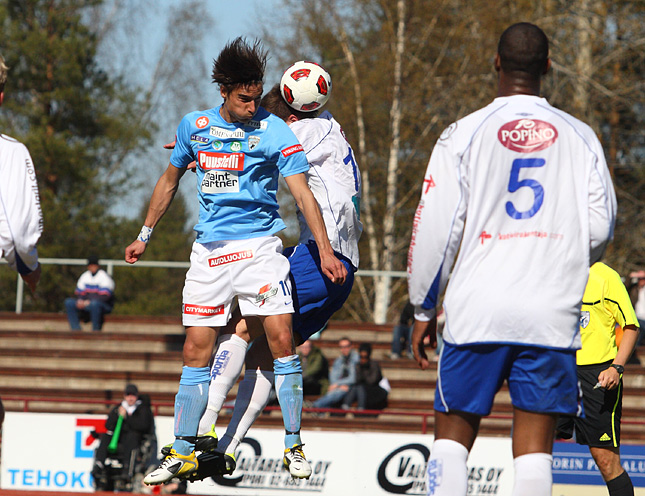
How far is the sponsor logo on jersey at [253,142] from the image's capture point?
5.28m

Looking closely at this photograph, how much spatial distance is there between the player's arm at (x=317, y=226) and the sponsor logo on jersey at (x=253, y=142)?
25cm

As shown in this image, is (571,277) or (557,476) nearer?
(571,277)

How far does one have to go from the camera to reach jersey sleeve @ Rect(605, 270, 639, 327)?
736 cm

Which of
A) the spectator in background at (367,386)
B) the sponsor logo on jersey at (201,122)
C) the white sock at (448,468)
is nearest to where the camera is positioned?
the white sock at (448,468)

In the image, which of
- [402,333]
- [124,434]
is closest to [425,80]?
[402,333]

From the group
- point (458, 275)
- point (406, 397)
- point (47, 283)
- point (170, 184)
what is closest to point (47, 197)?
point (47, 283)

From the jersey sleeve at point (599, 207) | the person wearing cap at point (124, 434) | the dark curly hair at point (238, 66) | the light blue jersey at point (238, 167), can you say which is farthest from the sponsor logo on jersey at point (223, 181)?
the person wearing cap at point (124, 434)

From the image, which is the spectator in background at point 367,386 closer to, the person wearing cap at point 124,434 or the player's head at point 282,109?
the person wearing cap at point 124,434

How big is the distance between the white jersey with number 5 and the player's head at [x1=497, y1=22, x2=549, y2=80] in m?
0.19

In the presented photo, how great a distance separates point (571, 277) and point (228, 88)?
232cm

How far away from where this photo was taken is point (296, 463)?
5.23m

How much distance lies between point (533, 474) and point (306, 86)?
2.82 m

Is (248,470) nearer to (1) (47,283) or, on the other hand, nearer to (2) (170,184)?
(2) (170,184)

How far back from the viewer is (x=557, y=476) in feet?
38.3
